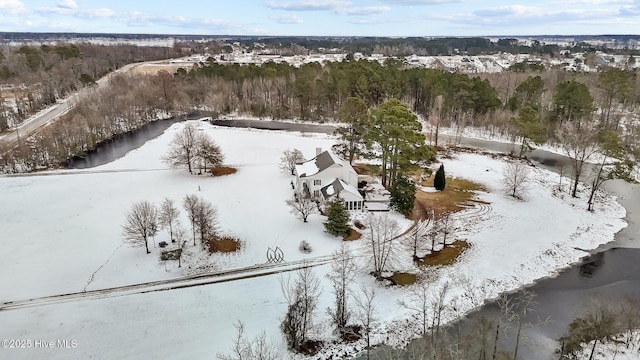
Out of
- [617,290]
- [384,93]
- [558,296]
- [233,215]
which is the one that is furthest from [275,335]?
[384,93]

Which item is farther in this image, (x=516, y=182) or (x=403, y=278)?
(x=516, y=182)

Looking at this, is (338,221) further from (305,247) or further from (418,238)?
(418,238)

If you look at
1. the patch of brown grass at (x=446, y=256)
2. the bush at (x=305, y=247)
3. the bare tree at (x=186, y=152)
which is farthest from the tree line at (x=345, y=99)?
the bush at (x=305, y=247)

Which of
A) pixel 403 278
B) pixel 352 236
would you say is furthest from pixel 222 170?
pixel 403 278

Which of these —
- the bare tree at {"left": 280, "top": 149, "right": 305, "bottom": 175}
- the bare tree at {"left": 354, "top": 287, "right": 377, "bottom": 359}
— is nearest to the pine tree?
the bare tree at {"left": 354, "top": 287, "right": 377, "bottom": 359}

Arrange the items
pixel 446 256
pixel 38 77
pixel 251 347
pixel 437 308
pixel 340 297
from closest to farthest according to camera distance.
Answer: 1. pixel 251 347
2. pixel 340 297
3. pixel 437 308
4. pixel 446 256
5. pixel 38 77

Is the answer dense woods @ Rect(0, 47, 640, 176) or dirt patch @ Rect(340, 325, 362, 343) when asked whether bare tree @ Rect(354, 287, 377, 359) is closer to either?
dirt patch @ Rect(340, 325, 362, 343)

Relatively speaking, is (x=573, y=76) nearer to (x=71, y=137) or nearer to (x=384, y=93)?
(x=384, y=93)
